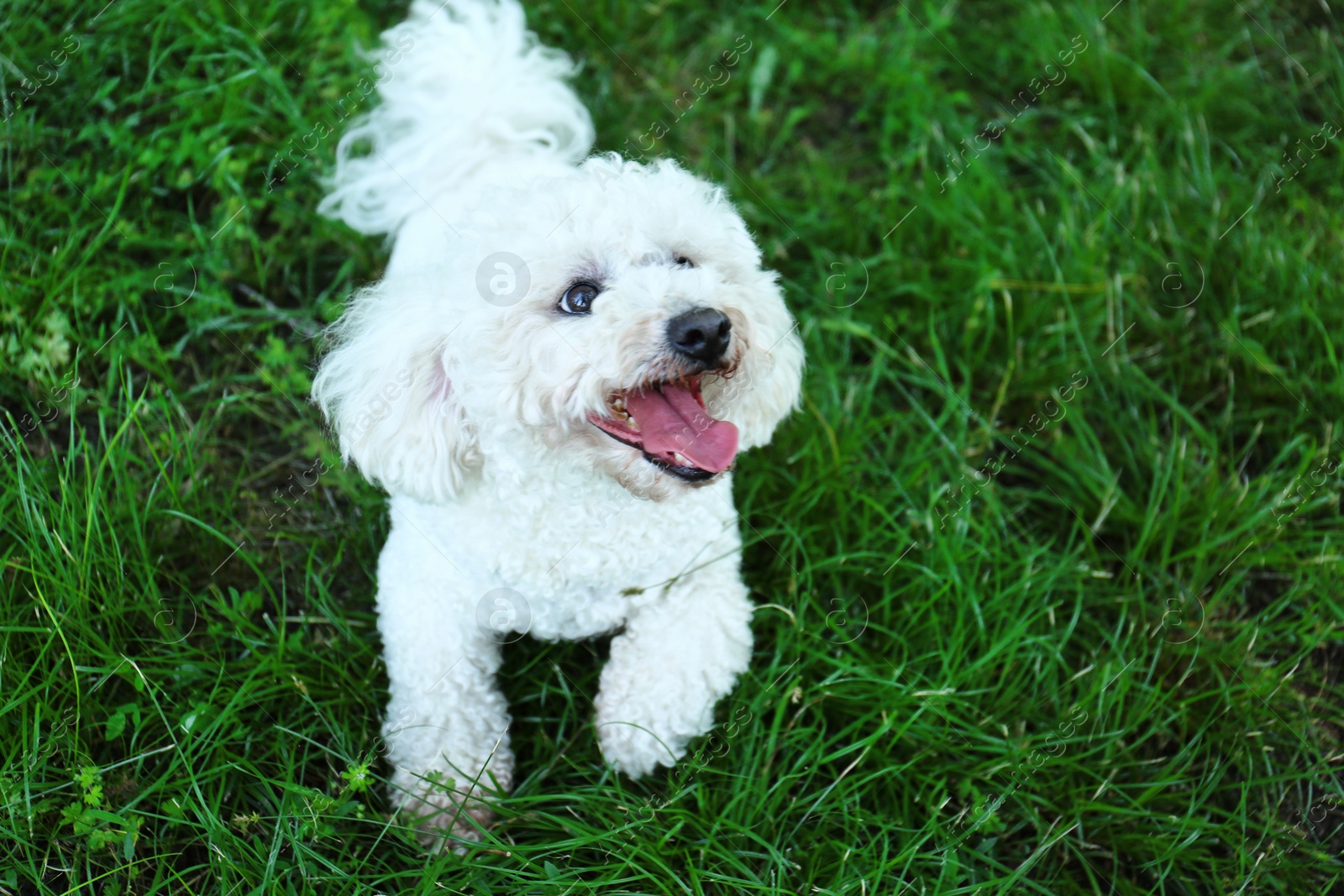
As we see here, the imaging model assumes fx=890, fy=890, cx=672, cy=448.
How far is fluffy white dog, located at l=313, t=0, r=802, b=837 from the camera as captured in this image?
71.6 inches

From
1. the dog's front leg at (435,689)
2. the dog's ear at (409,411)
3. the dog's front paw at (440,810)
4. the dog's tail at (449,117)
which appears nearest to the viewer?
the dog's ear at (409,411)

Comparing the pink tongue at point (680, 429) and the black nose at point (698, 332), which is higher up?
the black nose at point (698, 332)

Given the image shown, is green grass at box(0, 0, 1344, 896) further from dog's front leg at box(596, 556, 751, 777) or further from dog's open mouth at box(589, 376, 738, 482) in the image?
dog's open mouth at box(589, 376, 738, 482)

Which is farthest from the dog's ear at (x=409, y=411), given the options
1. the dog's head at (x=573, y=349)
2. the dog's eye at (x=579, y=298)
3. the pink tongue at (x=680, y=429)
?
the pink tongue at (x=680, y=429)

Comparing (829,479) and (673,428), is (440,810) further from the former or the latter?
(829,479)

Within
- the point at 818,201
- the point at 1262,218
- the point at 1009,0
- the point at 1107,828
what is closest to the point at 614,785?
the point at 1107,828

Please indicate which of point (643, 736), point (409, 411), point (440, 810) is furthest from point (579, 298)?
point (440, 810)

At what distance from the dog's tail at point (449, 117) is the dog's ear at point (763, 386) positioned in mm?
1185

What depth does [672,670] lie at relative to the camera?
2.18 metres

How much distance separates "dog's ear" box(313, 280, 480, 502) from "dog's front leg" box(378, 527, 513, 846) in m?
0.30

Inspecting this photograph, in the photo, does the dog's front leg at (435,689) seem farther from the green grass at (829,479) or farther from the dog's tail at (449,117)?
the dog's tail at (449,117)

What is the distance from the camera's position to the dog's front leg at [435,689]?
214 centimetres

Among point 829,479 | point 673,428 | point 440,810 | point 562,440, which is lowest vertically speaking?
point 440,810

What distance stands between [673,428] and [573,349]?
0.27 meters
